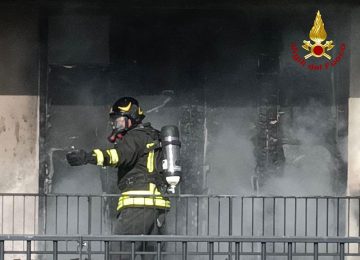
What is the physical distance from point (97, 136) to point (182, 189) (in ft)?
4.07

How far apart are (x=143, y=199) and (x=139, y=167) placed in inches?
14.4

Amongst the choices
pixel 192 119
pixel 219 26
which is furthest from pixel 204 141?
pixel 219 26

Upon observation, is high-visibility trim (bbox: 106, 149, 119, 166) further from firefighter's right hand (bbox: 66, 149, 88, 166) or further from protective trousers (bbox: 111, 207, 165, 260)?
protective trousers (bbox: 111, 207, 165, 260)

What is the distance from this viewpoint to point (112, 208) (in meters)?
18.3

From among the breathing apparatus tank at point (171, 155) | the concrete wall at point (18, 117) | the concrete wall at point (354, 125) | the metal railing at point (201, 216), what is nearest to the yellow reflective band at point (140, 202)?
the breathing apparatus tank at point (171, 155)

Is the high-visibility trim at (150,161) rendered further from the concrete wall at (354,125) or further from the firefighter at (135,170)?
the concrete wall at (354,125)

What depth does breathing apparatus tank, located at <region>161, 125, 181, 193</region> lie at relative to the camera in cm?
1630

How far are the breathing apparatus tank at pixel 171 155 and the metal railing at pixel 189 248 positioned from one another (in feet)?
2.43

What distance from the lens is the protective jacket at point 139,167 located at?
1644 centimetres

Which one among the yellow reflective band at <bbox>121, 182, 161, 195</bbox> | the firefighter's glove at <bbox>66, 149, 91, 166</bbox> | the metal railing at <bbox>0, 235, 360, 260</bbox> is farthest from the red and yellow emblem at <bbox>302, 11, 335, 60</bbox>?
the firefighter's glove at <bbox>66, 149, 91, 166</bbox>

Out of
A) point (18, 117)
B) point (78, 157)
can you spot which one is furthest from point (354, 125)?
point (18, 117)

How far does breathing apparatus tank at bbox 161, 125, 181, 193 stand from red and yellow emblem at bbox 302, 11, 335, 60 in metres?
2.74

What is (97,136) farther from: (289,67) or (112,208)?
(289,67)

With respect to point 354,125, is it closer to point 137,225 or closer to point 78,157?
point 137,225
